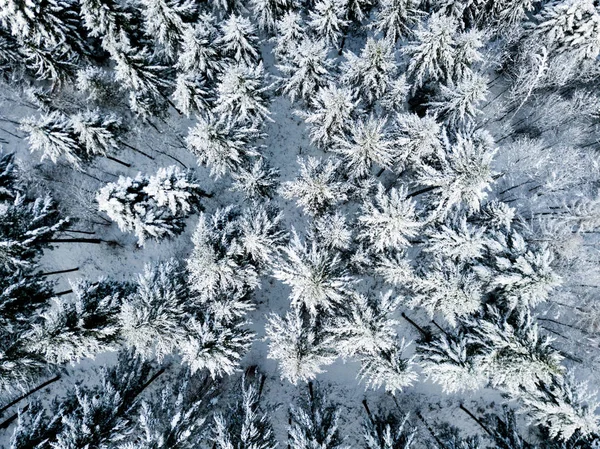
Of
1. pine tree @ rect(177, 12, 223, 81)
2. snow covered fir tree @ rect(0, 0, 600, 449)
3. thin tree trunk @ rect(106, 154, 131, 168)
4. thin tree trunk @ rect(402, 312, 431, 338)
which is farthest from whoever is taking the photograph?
thin tree trunk @ rect(106, 154, 131, 168)

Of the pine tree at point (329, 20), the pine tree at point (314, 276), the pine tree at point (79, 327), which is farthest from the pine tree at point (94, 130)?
the pine tree at point (329, 20)

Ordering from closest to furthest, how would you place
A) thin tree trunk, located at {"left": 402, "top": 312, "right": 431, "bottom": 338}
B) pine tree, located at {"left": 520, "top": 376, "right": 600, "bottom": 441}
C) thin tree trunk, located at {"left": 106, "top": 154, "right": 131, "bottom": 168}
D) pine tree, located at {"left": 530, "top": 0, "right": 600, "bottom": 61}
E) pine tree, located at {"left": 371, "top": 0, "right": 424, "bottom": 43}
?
pine tree, located at {"left": 520, "top": 376, "right": 600, "bottom": 441}
pine tree, located at {"left": 530, "top": 0, "right": 600, "bottom": 61}
pine tree, located at {"left": 371, "top": 0, "right": 424, "bottom": 43}
thin tree trunk, located at {"left": 402, "top": 312, "right": 431, "bottom": 338}
thin tree trunk, located at {"left": 106, "top": 154, "right": 131, "bottom": 168}

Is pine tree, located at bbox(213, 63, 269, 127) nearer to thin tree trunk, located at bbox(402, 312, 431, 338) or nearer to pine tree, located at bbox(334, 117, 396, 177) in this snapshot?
pine tree, located at bbox(334, 117, 396, 177)

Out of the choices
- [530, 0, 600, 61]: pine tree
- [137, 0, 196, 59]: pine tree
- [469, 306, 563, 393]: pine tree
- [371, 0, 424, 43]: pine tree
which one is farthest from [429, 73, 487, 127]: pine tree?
[137, 0, 196, 59]: pine tree

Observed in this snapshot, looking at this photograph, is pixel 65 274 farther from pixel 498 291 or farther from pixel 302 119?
pixel 498 291

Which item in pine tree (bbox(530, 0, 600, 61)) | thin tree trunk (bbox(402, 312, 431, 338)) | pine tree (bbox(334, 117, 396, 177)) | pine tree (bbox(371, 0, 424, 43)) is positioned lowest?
thin tree trunk (bbox(402, 312, 431, 338))
